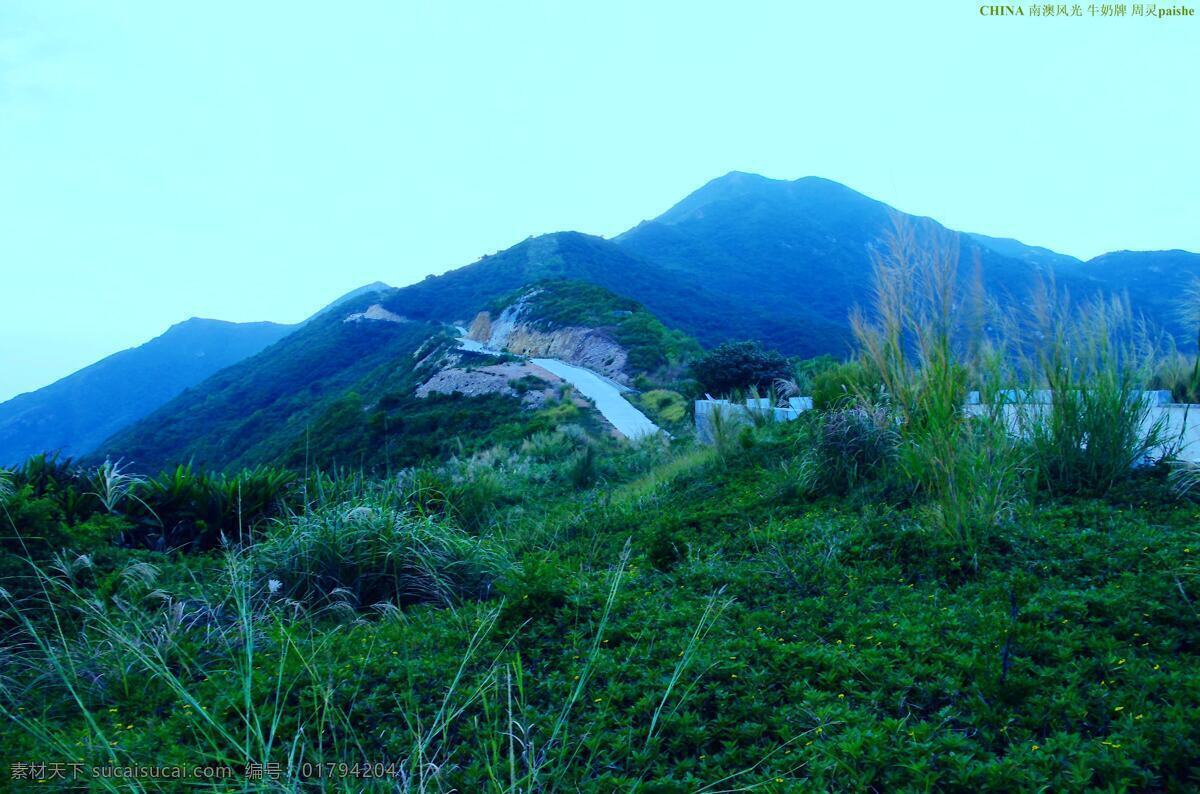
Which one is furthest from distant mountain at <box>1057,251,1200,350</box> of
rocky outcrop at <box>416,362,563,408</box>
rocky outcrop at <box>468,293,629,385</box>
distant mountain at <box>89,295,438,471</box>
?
distant mountain at <box>89,295,438,471</box>

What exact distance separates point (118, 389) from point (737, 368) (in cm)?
7568

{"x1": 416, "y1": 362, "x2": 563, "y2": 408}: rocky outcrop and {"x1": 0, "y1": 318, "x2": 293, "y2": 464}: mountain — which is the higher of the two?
{"x1": 0, "y1": 318, "x2": 293, "y2": 464}: mountain

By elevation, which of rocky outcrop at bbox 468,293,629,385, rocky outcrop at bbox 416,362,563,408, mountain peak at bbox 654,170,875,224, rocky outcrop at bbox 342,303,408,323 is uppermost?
mountain peak at bbox 654,170,875,224

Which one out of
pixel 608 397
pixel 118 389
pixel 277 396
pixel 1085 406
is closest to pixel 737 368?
pixel 608 397

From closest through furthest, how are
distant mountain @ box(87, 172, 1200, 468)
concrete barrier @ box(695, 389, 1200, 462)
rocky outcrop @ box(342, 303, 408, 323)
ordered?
concrete barrier @ box(695, 389, 1200, 462), distant mountain @ box(87, 172, 1200, 468), rocky outcrop @ box(342, 303, 408, 323)

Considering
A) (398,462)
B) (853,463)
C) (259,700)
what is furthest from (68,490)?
(398,462)

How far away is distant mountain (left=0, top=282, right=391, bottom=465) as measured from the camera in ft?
184

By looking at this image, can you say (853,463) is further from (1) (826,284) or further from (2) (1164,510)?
(1) (826,284)

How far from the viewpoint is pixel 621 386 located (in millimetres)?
31969

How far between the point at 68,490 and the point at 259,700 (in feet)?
14.3

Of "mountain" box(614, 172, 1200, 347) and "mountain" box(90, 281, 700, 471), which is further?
"mountain" box(614, 172, 1200, 347)

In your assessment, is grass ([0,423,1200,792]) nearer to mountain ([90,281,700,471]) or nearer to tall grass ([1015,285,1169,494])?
tall grass ([1015,285,1169,494])

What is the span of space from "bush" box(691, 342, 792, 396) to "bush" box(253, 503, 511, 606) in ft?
56.4

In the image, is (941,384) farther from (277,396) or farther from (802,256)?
(802,256)
